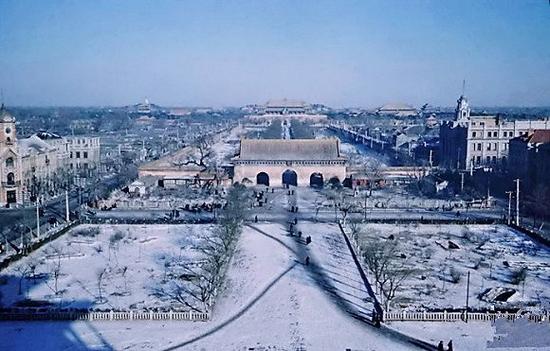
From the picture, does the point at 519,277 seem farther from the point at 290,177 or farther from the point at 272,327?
the point at 290,177

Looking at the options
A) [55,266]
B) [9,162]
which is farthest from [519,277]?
[9,162]

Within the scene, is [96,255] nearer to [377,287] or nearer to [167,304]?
[167,304]

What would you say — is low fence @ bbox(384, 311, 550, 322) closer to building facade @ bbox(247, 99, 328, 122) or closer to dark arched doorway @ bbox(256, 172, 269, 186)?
dark arched doorway @ bbox(256, 172, 269, 186)

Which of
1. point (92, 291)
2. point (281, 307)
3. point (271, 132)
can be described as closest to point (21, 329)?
point (92, 291)

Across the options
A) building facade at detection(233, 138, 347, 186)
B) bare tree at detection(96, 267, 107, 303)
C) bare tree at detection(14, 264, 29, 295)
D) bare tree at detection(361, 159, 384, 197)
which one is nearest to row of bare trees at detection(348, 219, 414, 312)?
bare tree at detection(96, 267, 107, 303)

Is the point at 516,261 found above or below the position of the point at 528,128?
below
